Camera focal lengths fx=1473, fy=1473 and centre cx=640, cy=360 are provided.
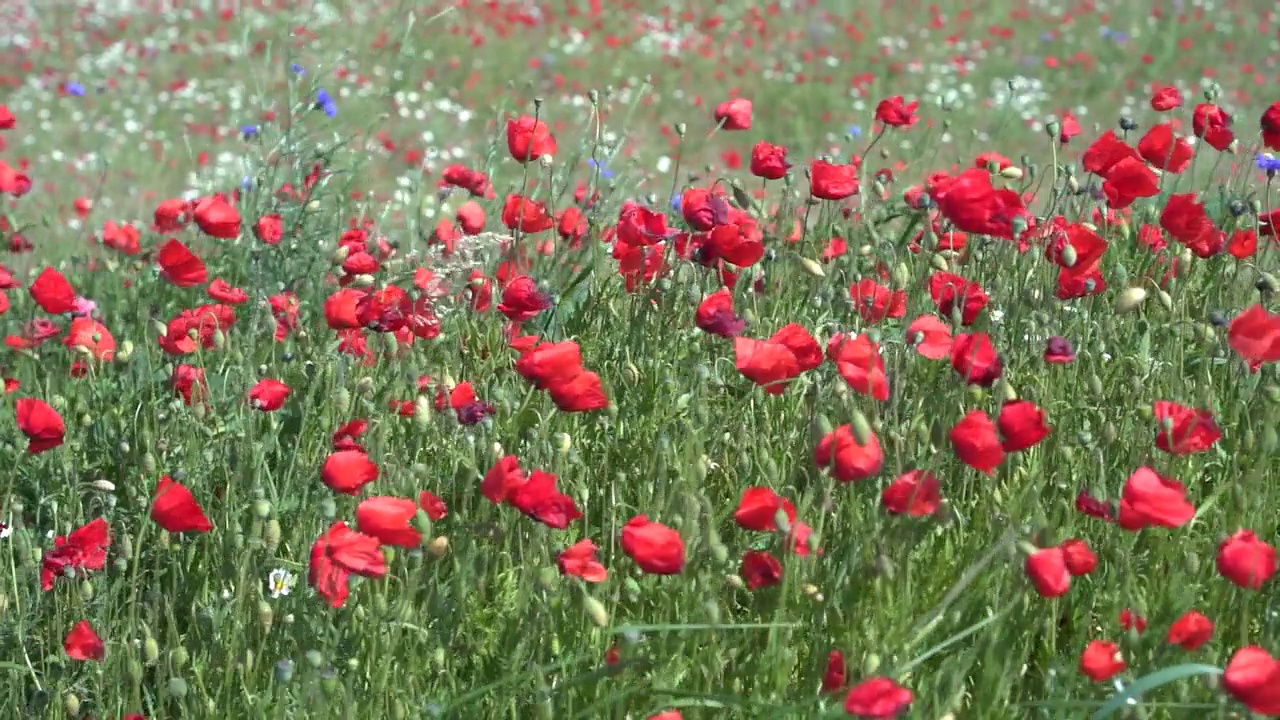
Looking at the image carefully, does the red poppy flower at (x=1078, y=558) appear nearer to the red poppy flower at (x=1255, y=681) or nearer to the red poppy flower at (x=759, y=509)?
the red poppy flower at (x=1255, y=681)

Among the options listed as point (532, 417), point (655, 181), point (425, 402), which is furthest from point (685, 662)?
point (655, 181)

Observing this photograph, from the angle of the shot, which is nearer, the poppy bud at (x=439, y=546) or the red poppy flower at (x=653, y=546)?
the red poppy flower at (x=653, y=546)

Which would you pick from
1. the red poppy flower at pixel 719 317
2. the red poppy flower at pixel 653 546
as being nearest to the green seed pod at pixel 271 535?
the red poppy flower at pixel 653 546

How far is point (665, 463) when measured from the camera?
2197 millimetres

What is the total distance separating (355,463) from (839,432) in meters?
0.67

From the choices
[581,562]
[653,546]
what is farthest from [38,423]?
[653,546]

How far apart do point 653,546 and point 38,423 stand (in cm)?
102

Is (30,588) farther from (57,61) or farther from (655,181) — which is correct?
(57,61)

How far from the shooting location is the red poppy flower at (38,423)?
88.0 inches

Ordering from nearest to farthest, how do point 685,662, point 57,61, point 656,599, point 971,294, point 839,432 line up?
point 839,432, point 685,662, point 656,599, point 971,294, point 57,61

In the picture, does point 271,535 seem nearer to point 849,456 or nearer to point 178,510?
point 178,510

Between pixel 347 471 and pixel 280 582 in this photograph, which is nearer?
pixel 347 471

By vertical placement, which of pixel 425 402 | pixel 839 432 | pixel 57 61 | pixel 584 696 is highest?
pixel 839 432

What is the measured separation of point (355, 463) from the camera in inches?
81.4
